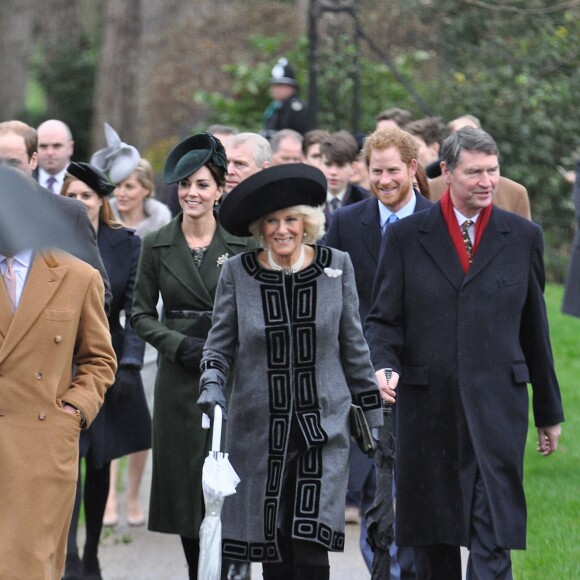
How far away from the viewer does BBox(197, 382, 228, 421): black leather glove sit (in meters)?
5.71

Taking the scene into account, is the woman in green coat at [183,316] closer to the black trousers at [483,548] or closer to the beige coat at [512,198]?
the black trousers at [483,548]

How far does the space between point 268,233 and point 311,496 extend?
106cm

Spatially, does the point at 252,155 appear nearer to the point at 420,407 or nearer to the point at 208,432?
the point at 208,432

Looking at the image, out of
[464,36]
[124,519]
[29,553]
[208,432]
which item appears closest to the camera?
[29,553]

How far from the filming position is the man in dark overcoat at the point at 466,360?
6.26 m

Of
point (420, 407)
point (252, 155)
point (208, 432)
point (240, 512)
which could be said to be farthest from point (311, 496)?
point (252, 155)

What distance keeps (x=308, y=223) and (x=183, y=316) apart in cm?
139

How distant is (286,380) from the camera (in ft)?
19.5

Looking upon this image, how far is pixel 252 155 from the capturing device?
8.08 meters

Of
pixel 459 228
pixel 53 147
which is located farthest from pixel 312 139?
pixel 459 228

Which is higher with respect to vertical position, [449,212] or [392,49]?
[392,49]

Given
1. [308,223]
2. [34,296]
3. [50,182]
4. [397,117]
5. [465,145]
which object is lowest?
[34,296]

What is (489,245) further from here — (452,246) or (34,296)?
(34,296)

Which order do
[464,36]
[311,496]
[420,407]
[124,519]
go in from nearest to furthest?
1. [311,496]
2. [420,407]
3. [124,519]
4. [464,36]
